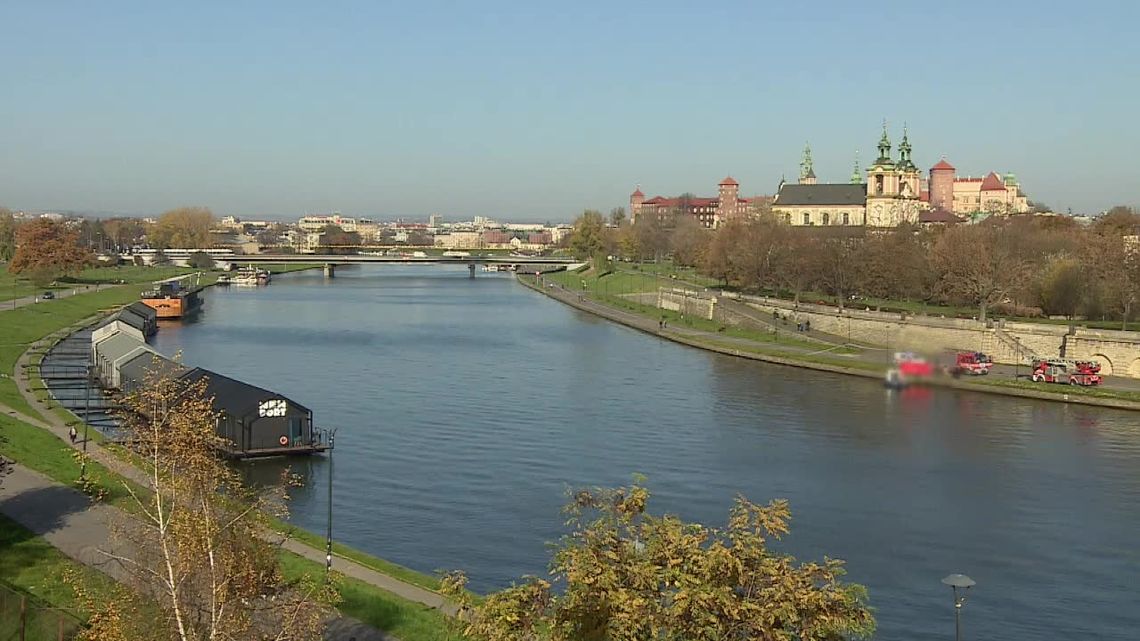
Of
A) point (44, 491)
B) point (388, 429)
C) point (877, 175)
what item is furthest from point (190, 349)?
point (877, 175)

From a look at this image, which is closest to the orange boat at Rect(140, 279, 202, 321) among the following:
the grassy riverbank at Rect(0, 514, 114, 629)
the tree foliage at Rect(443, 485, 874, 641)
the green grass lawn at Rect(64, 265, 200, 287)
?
the green grass lawn at Rect(64, 265, 200, 287)

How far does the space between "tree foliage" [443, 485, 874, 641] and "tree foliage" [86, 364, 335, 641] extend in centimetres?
164

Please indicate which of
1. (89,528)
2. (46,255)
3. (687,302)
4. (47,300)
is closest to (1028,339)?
(687,302)

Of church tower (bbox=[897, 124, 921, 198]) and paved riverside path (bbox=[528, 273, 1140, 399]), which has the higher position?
church tower (bbox=[897, 124, 921, 198])

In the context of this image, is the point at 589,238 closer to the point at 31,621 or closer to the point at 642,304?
the point at 642,304

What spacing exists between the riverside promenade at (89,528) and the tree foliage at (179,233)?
345 feet

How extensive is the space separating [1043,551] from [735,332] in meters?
32.5

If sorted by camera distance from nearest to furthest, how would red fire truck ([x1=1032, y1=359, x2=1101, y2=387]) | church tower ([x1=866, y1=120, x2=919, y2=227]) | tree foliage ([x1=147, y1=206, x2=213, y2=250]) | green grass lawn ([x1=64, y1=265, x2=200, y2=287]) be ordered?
red fire truck ([x1=1032, y1=359, x2=1101, y2=387]) < green grass lawn ([x1=64, y1=265, x2=200, y2=287]) < church tower ([x1=866, y1=120, x2=919, y2=227]) < tree foliage ([x1=147, y1=206, x2=213, y2=250])

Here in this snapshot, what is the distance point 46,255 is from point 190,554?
63.6 m

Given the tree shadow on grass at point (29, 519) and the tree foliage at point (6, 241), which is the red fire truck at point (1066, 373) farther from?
the tree foliage at point (6, 241)

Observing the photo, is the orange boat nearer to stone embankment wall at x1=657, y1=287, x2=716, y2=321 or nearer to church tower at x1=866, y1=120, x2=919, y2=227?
stone embankment wall at x1=657, y1=287, x2=716, y2=321

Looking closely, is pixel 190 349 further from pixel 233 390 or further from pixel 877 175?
pixel 877 175

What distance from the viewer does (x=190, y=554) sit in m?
8.74

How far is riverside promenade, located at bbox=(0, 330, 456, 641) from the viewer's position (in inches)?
503
